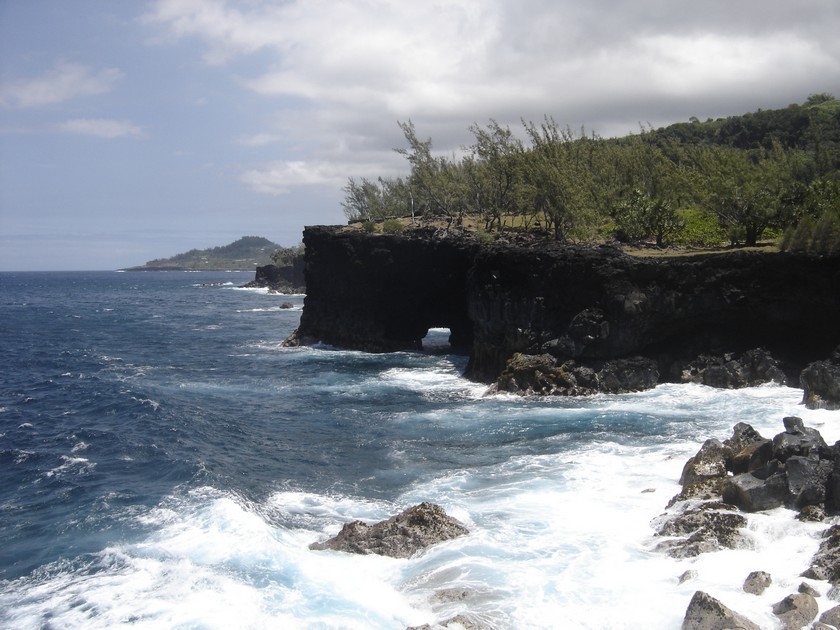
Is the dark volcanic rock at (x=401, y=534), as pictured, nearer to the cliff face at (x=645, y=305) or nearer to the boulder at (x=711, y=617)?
the boulder at (x=711, y=617)

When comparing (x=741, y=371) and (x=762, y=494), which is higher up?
(x=741, y=371)

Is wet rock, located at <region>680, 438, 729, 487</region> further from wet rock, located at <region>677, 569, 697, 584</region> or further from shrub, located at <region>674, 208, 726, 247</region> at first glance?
shrub, located at <region>674, 208, 726, 247</region>

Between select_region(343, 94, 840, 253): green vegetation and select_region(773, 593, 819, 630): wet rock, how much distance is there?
28805 millimetres

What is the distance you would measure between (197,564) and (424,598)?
7221mm

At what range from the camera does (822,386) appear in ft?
110

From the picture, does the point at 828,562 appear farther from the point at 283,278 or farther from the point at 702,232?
the point at 283,278

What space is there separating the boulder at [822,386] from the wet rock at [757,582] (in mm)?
18954

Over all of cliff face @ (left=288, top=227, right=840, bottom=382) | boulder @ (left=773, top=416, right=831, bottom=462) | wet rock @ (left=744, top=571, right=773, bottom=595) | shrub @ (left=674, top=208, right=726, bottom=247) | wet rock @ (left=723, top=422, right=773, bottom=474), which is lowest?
wet rock @ (left=744, top=571, right=773, bottom=595)

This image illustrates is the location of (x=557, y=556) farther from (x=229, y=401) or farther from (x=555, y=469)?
(x=229, y=401)

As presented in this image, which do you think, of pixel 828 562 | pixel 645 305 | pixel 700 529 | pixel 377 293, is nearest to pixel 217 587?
pixel 700 529

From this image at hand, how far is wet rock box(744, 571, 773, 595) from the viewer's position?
17.0m

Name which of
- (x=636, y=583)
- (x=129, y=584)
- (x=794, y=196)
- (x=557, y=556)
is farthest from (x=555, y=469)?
(x=794, y=196)

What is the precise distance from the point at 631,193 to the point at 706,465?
43906 millimetres

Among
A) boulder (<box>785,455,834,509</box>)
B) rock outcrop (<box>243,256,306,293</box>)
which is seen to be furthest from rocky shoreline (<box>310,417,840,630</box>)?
rock outcrop (<box>243,256,306,293</box>)
